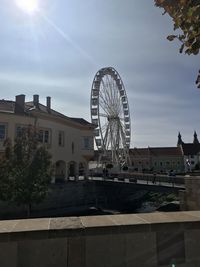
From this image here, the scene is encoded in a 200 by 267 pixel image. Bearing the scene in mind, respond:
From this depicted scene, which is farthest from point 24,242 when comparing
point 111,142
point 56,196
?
point 111,142

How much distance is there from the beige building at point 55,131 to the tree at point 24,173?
11122mm

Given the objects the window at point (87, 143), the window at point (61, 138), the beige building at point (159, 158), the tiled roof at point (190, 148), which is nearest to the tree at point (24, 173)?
the window at point (61, 138)

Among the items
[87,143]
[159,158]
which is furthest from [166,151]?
[87,143]

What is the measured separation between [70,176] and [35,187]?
97.6 feet

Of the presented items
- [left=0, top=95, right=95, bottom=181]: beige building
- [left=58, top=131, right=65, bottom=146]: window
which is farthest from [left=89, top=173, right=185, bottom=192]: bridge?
[left=58, top=131, right=65, bottom=146]: window

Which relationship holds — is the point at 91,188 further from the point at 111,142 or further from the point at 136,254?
the point at 136,254

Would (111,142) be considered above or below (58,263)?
above

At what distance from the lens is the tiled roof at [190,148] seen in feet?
474

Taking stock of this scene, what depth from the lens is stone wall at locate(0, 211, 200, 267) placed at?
3.11 m

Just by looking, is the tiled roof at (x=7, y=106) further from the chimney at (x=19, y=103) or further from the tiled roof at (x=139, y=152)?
the tiled roof at (x=139, y=152)

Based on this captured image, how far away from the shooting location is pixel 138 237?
3.37 metres

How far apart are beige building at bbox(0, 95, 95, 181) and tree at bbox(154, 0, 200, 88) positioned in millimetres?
36791

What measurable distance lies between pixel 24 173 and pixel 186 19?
25.5 m

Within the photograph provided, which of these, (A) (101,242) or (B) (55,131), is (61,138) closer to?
(B) (55,131)
